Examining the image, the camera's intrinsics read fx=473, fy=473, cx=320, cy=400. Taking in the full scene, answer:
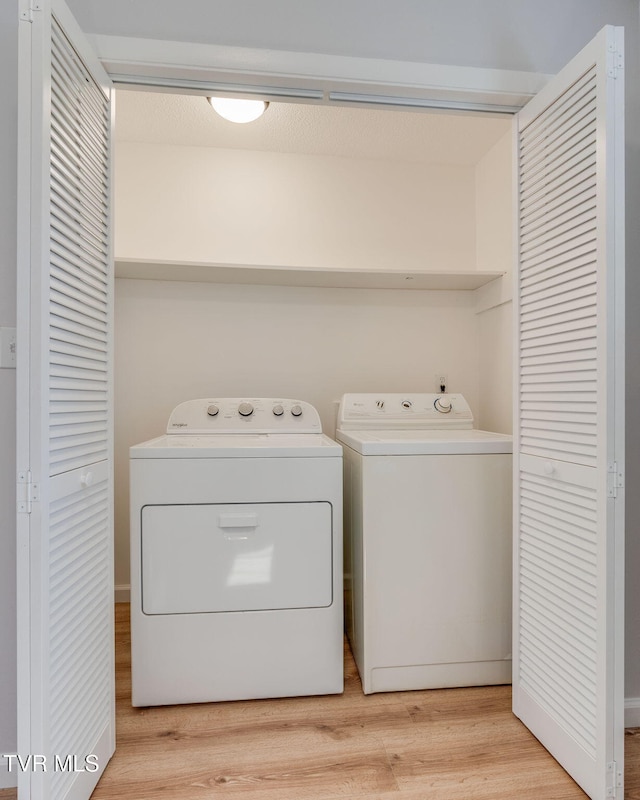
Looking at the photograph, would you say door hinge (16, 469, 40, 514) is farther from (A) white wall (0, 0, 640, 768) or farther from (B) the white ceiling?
(B) the white ceiling

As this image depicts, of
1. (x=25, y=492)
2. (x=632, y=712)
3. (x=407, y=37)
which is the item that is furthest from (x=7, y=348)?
(x=632, y=712)

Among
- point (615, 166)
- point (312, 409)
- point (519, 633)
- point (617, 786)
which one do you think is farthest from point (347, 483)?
point (615, 166)

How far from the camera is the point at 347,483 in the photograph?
1.98 metres

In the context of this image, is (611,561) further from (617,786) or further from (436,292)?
(436,292)

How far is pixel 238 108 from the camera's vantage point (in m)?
1.98

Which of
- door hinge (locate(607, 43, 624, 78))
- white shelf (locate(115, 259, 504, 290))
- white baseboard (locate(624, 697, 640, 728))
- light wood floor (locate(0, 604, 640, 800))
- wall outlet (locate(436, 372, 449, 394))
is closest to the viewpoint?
door hinge (locate(607, 43, 624, 78))

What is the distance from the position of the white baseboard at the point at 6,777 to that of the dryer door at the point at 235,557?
1.67 ft

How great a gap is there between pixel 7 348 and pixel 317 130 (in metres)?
1.77

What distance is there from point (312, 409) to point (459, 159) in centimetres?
162

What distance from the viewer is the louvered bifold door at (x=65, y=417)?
3.27ft

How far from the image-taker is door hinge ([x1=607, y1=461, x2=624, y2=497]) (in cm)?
118

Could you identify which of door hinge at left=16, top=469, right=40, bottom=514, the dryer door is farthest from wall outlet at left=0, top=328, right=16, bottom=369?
the dryer door

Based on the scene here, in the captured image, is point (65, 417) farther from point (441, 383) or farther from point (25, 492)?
point (441, 383)

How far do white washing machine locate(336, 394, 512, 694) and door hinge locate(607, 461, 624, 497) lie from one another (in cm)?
58
